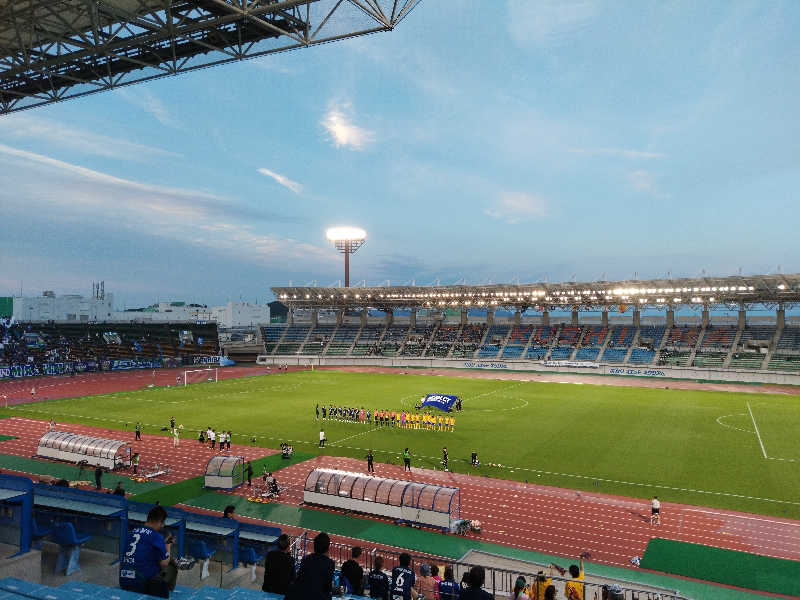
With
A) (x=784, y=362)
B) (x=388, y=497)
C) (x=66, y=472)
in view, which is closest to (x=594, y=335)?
(x=784, y=362)

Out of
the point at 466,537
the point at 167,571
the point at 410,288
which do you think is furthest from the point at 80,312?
the point at 167,571

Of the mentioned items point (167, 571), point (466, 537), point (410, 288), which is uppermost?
point (410, 288)

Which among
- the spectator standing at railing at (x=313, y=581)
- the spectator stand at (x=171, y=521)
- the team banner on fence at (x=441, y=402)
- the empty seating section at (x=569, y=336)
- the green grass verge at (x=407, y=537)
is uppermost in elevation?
the empty seating section at (x=569, y=336)

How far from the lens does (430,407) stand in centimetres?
4019

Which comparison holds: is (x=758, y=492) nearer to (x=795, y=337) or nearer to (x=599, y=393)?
(x=599, y=393)

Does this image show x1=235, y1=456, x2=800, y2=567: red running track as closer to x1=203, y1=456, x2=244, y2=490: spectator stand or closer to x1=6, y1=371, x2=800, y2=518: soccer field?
x1=203, y1=456, x2=244, y2=490: spectator stand

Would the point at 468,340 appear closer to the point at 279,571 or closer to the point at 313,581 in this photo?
the point at 279,571

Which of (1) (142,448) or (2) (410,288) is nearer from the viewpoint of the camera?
(1) (142,448)

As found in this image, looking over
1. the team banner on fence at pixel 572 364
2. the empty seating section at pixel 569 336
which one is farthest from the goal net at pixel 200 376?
the empty seating section at pixel 569 336

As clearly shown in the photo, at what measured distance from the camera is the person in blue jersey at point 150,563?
5770 mm

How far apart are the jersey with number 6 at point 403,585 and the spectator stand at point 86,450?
69.0ft

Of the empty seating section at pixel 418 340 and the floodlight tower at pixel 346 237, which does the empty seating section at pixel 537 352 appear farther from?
the floodlight tower at pixel 346 237

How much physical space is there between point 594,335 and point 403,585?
228 ft

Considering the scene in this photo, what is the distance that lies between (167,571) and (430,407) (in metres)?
35.1
